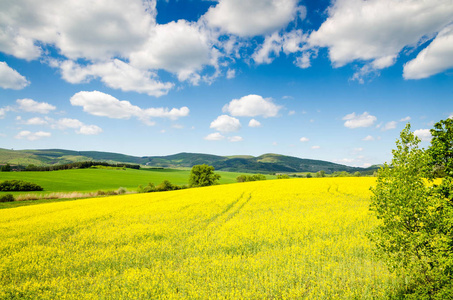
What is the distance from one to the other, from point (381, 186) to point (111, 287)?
12.0 meters

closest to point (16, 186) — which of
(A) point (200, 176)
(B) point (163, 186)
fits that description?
(B) point (163, 186)

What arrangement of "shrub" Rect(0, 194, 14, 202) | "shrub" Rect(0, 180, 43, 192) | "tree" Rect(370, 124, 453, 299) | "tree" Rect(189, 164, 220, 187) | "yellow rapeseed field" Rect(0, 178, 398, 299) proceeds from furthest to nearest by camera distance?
1. "tree" Rect(189, 164, 220, 187)
2. "shrub" Rect(0, 180, 43, 192)
3. "shrub" Rect(0, 194, 14, 202)
4. "yellow rapeseed field" Rect(0, 178, 398, 299)
5. "tree" Rect(370, 124, 453, 299)

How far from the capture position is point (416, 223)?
7.20m

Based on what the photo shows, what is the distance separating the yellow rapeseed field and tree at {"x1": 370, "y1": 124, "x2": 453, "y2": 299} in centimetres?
164

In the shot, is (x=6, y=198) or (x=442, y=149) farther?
(x=6, y=198)

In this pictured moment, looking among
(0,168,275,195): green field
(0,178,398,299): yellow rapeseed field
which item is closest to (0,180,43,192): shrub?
(0,168,275,195): green field

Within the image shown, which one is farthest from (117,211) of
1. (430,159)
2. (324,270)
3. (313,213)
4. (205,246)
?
(430,159)

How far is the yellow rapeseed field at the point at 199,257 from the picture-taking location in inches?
336

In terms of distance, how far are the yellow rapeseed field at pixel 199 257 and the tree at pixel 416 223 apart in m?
1.64

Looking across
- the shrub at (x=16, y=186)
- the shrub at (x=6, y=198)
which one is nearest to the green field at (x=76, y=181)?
the shrub at (x=16, y=186)

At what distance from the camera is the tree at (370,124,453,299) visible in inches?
253

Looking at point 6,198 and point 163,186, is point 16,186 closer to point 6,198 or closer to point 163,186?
point 6,198

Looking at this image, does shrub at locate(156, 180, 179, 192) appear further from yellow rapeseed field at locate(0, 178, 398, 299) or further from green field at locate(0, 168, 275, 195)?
yellow rapeseed field at locate(0, 178, 398, 299)

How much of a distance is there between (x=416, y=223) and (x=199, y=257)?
964cm
